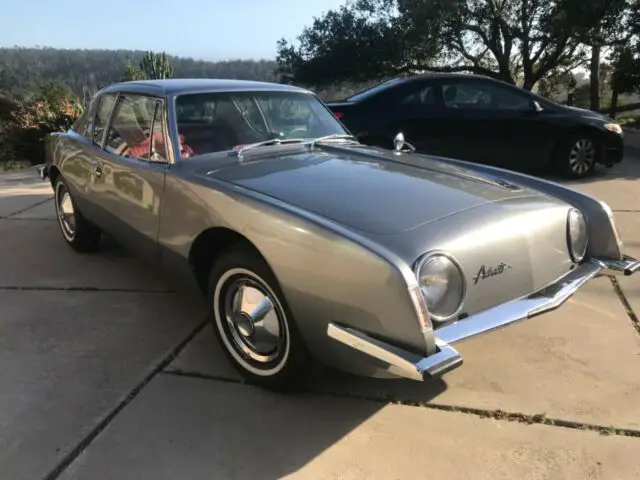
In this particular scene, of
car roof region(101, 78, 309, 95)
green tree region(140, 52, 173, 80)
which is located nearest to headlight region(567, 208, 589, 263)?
car roof region(101, 78, 309, 95)

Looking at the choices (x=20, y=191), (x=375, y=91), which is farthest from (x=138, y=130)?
(x=20, y=191)

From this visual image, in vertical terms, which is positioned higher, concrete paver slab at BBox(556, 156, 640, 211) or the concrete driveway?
concrete paver slab at BBox(556, 156, 640, 211)

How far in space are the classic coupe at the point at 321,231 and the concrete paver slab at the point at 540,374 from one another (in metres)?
0.35

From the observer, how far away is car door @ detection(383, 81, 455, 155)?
24.4 feet

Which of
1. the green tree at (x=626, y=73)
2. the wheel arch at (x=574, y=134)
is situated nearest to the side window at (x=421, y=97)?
the wheel arch at (x=574, y=134)

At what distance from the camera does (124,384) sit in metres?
2.95

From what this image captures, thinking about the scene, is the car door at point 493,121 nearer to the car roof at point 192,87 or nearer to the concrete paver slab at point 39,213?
the car roof at point 192,87

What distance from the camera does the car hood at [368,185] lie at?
8.57 ft

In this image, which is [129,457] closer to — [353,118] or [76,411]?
[76,411]

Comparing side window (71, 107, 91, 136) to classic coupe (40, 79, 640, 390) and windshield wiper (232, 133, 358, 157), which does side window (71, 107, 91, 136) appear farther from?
windshield wiper (232, 133, 358, 157)

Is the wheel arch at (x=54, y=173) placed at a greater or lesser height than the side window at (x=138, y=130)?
lesser

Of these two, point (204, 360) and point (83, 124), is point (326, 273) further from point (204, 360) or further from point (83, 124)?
point (83, 124)

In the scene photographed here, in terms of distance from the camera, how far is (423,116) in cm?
752

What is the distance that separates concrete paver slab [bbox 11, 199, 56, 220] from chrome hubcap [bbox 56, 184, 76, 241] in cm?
128
